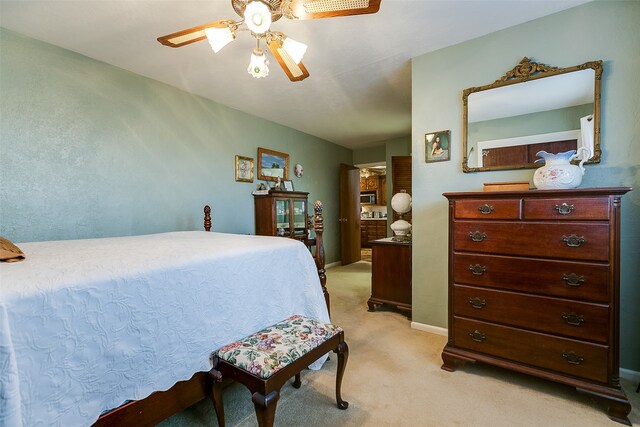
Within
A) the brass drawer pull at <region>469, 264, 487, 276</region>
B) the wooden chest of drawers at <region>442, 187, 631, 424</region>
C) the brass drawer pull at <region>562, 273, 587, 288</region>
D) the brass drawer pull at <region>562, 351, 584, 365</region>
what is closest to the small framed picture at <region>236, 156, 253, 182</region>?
the wooden chest of drawers at <region>442, 187, 631, 424</region>

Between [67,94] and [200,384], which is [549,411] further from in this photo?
[67,94]

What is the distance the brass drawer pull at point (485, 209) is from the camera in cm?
192

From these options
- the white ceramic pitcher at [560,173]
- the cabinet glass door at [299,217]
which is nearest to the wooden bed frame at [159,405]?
A: the white ceramic pitcher at [560,173]

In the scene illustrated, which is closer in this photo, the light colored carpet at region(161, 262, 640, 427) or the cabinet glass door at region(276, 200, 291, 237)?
the light colored carpet at region(161, 262, 640, 427)

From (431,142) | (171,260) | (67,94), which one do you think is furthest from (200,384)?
(67,94)

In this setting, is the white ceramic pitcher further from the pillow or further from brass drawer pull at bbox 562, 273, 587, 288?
the pillow

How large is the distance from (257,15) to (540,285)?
2257 millimetres

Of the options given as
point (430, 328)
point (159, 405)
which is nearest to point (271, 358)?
point (159, 405)

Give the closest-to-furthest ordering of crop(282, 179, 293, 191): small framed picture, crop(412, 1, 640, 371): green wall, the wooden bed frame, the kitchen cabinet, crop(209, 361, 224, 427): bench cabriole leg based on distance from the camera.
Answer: the wooden bed frame → crop(209, 361, 224, 427): bench cabriole leg → crop(412, 1, 640, 371): green wall → crop(282, 179, 293, 191): small framed picture → the kitchen cabinet

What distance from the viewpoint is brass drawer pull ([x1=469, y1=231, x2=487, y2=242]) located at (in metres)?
1.95

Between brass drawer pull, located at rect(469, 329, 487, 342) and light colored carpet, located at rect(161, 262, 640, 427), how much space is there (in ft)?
0.85

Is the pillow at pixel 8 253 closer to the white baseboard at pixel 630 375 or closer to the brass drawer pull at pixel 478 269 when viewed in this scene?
the brass drawer pull at pixel 478 269

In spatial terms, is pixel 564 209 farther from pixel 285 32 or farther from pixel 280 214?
pixel 280 214

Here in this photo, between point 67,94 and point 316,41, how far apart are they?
2245mm
